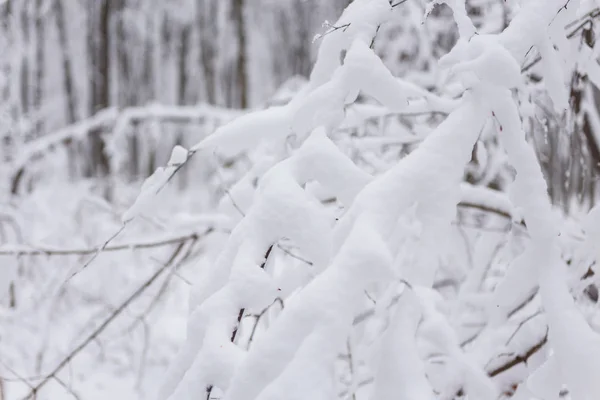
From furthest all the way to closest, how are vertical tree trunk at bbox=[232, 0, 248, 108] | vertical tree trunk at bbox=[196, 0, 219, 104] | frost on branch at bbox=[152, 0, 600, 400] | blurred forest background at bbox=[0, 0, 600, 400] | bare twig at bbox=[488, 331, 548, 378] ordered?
vertical tree trunk at bbox=[196, 0, 219, 104], vertical tree trunk at bbox=[232, 0, 248, 108], blurred forest background at bbox=[0, 0, 600, 400], bare twig at bbox=[488, 331, 548, 378], frost on branch at bbox=[152, 0, 600, 400]

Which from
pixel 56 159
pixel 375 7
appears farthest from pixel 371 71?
pixel 56 159

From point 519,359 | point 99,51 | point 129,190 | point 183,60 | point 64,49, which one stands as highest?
point 64,49

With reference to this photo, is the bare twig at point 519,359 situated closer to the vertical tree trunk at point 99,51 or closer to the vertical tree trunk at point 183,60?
the vertical tree trunk at point 99,51

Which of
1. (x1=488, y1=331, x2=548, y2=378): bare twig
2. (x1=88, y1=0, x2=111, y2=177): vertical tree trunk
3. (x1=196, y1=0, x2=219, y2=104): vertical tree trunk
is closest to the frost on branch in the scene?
(x1=488, y1=331, x2=548, y2=378): bare twig

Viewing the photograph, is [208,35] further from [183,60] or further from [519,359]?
[519,359]

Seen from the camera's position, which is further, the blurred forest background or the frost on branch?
the blurred forest background

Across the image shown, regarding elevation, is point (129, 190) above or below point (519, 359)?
below

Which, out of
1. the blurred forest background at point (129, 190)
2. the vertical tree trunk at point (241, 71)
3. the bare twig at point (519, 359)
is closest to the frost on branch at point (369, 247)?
the blurred forest background at point (129, 190)

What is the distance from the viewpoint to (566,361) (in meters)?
0.88

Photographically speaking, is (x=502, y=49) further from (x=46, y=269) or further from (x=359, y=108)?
(x=46, y=269)

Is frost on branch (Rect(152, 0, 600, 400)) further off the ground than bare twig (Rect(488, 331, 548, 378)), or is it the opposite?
frost on branch (Rect(152, 0, 600, 400))

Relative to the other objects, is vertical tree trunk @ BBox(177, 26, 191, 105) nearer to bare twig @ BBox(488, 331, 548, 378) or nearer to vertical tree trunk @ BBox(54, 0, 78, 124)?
vertical tree trunk @ BBox(54, 0, 78, 124)

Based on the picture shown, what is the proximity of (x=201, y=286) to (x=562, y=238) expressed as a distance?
1121 mm

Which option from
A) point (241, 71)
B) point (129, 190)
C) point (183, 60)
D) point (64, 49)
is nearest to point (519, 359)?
point (129, 190)
